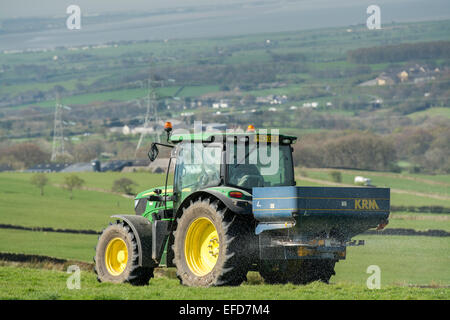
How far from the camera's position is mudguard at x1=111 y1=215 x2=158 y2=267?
1480cm

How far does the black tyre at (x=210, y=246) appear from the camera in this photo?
41.9 feet

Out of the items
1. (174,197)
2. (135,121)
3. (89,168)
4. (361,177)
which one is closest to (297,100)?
(135,121)

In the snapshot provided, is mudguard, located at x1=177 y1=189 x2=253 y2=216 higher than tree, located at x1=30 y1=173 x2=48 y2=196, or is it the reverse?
mudguard, located at x1=177 y1=189 x2=253 y2=216

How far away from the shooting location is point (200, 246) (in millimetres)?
13781

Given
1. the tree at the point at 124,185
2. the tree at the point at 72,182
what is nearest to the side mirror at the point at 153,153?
the tree at the point at 124,185

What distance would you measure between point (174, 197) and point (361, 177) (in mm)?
71567

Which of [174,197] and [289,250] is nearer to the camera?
[289,250]

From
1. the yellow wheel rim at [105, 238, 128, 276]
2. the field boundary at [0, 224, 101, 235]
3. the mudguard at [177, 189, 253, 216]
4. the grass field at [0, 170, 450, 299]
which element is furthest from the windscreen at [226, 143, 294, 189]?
the field boundary at [0, 224, 101, 235]

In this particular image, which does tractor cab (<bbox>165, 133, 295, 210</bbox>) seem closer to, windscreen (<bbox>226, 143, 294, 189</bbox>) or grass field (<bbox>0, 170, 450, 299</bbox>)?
windscreen (<bbox>226, 143, 294, 189</bbox>)

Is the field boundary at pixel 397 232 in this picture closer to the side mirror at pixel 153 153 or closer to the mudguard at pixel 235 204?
the side mirror at pixel 153 153

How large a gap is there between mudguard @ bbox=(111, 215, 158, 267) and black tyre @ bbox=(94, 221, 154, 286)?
0.17 m

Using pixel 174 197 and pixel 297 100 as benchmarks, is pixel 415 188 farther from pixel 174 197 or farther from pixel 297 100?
pixel 297 100

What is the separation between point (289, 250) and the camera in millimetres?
12781

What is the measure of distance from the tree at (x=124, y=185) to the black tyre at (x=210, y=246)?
2629 inches
